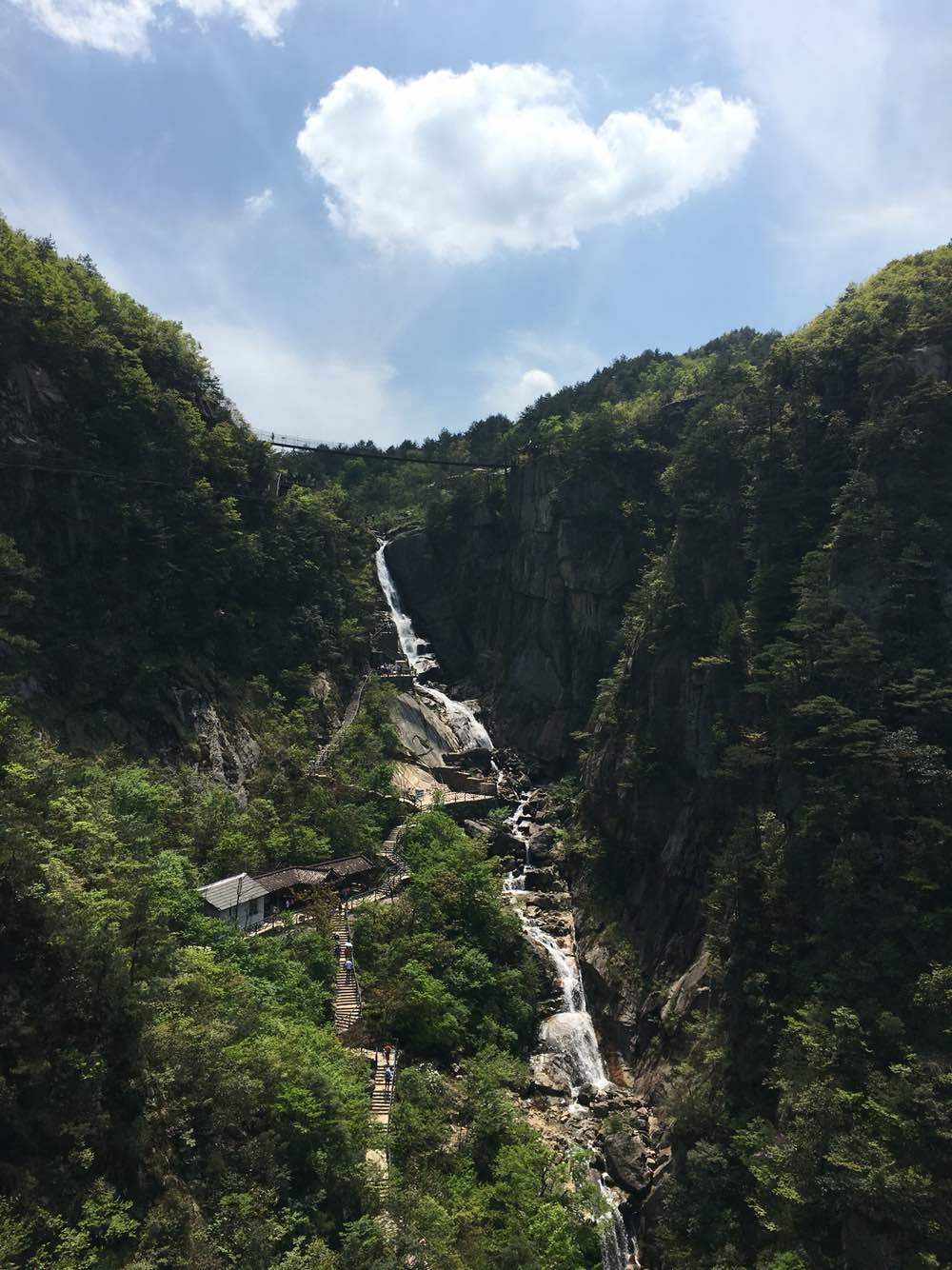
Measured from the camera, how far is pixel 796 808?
27.1m

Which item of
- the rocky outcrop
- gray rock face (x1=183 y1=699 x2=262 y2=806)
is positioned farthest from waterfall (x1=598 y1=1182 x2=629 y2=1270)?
the rocky outcrop

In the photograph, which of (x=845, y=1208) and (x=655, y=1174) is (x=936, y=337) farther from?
(x=655, y=1174)

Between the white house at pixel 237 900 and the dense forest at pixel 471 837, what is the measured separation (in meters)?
1.10

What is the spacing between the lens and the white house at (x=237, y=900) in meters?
28.4

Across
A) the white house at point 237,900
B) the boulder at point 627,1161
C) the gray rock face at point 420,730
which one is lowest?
the boulder at point 627,1161

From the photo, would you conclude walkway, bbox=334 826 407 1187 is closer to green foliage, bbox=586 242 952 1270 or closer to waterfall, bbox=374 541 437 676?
green foliage, bbox=586 242 952 1270

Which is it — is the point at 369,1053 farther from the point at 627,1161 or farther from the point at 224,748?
the point at 224,748

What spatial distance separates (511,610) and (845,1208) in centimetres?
5029

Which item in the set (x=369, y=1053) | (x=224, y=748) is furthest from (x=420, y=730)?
(x=369, y=1053)

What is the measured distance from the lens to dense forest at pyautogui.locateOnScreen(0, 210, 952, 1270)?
17172 millimetres

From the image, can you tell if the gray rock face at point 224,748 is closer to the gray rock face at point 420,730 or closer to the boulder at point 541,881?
the gray rock face at point 420,730

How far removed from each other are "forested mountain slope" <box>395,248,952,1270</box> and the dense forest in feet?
0.47

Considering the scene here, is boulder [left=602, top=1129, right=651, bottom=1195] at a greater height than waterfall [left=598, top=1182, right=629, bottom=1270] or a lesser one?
greater

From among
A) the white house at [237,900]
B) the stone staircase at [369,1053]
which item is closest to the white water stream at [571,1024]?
the stone staircase at [369,1053]
